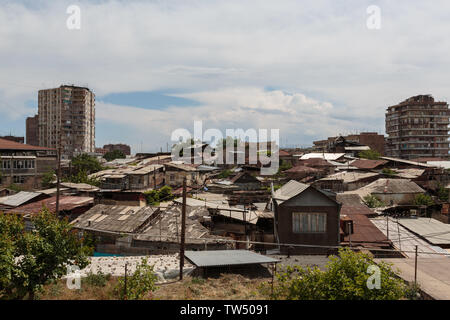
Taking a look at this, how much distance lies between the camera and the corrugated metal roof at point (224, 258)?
533 inches

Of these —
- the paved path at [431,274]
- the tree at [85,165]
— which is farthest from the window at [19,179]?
the paved path at [431,274]

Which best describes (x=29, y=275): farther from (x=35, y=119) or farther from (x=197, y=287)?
(x=35, y=119)

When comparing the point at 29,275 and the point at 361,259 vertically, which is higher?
the point at 361,259

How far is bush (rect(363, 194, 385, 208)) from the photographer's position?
1241 inches

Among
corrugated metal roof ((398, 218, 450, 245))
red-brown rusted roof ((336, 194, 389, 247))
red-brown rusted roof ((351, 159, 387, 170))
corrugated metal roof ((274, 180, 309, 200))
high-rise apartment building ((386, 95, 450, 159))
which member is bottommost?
corrugated metal roof ((398, 218, 450, 245))

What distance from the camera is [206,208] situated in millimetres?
24609

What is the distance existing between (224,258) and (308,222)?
6.09 metres

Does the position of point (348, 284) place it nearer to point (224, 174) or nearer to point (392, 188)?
point (392, 188)

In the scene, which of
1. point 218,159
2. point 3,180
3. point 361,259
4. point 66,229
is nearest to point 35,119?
point 218,159

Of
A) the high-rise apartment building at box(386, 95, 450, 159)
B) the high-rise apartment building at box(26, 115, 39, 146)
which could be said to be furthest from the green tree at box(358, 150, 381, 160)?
the high-rise apartment building at box(26, 115, 39, 146)

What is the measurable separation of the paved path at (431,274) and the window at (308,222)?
401 cm

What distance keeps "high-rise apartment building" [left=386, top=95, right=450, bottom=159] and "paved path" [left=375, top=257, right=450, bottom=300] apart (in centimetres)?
7813

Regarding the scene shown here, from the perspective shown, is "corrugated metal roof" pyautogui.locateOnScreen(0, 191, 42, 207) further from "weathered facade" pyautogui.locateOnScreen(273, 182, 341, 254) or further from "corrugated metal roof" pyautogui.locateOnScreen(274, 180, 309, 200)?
"weathered facade" pyautogui.locateOnScreen(273, 182, 341, 254)
